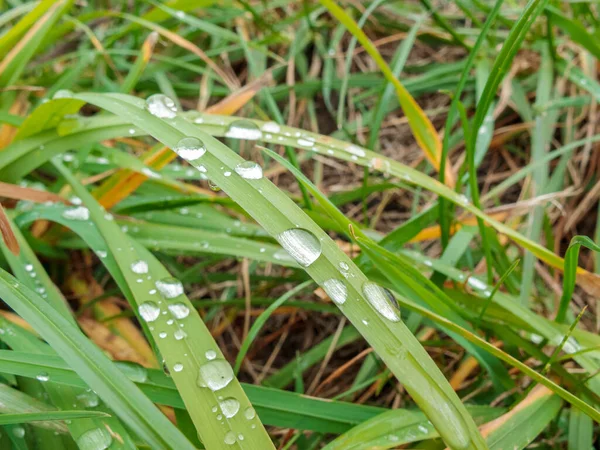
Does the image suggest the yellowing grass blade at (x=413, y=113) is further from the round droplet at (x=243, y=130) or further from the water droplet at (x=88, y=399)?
the water droplet at (x=88, y=399)

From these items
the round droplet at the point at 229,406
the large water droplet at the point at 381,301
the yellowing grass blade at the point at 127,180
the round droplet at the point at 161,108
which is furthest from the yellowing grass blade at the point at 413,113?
the round droplet at the point at 229,406


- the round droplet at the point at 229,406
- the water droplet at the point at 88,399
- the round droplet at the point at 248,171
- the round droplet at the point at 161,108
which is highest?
the round droplet at the point at 161,108

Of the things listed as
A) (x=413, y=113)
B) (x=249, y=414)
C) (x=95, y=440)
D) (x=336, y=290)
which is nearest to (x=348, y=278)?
(x=336, y=290)

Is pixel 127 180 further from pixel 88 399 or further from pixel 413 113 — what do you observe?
pixel 413 113

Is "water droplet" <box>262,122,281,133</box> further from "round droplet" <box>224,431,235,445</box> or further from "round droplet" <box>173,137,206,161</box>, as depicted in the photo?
"round droplet" <box>224,431,235,445</box>

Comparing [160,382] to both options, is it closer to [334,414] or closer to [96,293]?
[334,414]

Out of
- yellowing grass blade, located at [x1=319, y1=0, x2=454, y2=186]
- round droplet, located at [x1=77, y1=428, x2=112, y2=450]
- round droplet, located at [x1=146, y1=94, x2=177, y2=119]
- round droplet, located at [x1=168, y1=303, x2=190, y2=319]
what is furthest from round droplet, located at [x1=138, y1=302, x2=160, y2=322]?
yellowing grass blade, located at [x1=319, y1=0, x2=454, y2=186]
